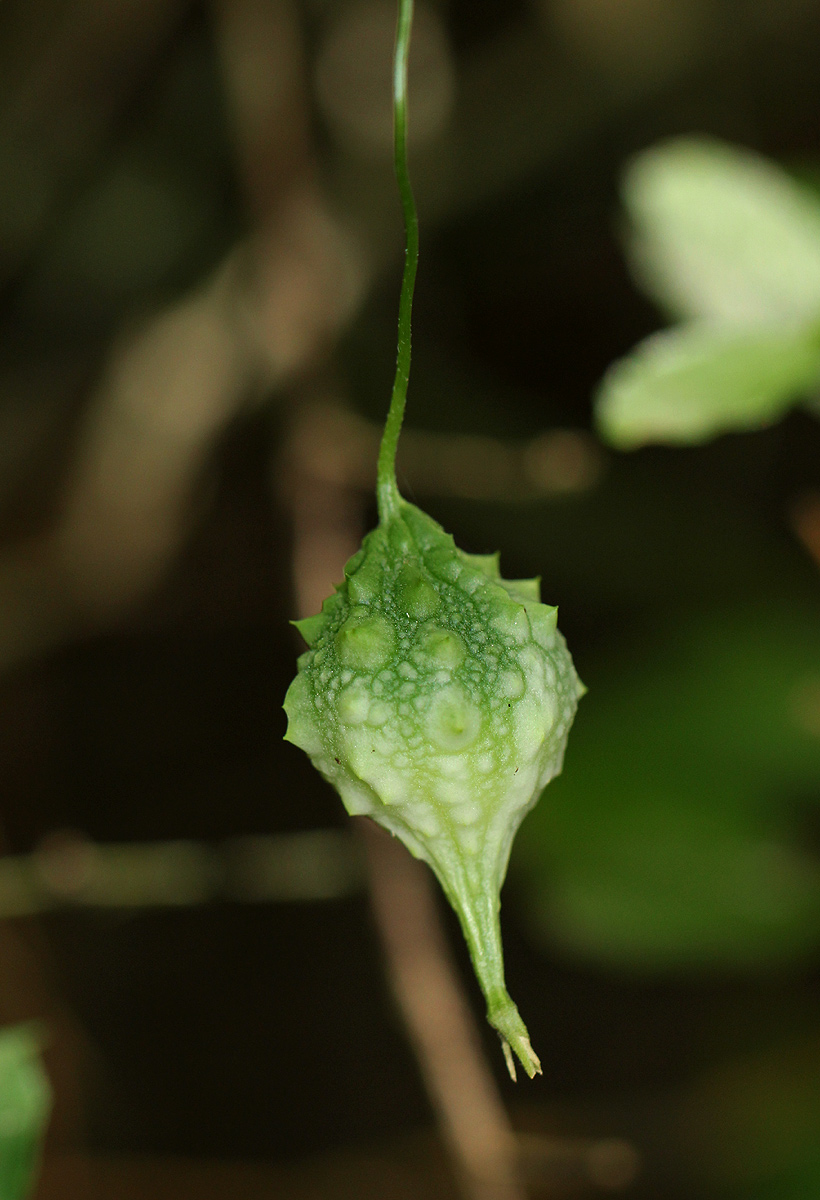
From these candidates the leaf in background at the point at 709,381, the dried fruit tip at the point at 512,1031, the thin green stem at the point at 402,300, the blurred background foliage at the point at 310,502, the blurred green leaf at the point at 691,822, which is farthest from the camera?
the blurred background foliage at the point at 310,502

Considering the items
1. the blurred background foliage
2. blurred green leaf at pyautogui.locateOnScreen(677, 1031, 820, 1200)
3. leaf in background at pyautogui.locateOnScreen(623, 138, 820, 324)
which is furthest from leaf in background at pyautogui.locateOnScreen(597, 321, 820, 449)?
blurred green leaf at pyautogui.locateOnScreen(677, 1031, 820, 1200)

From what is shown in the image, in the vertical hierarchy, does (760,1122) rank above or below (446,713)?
below

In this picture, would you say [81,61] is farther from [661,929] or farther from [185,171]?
[661,929]

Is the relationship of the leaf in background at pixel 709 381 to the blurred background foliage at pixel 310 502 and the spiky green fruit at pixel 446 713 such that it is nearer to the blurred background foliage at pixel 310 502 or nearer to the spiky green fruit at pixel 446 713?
the spiky green fruit at pixel 446 713

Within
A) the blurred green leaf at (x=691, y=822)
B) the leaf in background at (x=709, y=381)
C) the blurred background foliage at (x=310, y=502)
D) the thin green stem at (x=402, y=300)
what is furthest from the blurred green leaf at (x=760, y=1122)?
the thin green stem at (x=402, y=300)

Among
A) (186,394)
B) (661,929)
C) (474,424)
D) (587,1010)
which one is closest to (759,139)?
(474,424)

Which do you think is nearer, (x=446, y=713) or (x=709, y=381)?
(x=446, y=713)

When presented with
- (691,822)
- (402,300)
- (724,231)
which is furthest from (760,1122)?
(402,300)

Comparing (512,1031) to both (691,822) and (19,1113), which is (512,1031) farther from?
(691,822)
